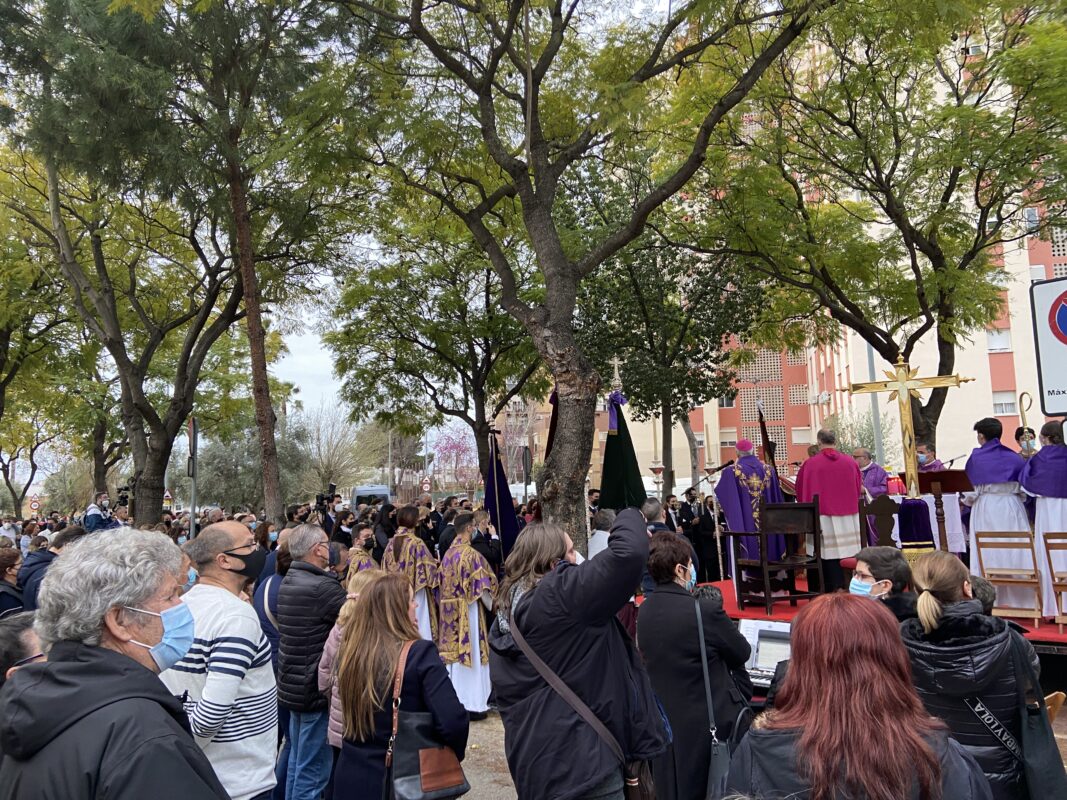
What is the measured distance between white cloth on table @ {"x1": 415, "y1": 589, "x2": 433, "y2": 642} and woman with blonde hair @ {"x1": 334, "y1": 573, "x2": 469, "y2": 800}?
15.2 feet

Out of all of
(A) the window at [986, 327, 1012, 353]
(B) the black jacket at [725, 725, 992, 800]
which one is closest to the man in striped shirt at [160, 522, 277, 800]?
(B) the black jacket at [725, 725, 992, 800]

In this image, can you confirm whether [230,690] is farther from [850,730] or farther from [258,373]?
[258,373]

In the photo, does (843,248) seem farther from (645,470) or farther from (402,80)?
(645,470)

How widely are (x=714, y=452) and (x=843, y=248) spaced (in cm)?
4435

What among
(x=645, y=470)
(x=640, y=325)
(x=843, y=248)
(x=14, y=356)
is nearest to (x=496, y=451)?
(x=843, y=248)

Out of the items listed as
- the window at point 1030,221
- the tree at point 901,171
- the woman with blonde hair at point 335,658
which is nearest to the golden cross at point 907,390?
the tree at point 901,171

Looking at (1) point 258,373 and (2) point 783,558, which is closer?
(2) point 783,558

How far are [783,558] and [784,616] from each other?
2.86ft

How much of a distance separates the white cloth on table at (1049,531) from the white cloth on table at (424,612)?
20.6ft

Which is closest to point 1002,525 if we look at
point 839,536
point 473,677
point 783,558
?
point 839,536

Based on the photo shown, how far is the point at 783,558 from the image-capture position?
9.76 meters

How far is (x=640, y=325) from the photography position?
835 inches

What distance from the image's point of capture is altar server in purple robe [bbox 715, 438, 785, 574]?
10305 millimetres

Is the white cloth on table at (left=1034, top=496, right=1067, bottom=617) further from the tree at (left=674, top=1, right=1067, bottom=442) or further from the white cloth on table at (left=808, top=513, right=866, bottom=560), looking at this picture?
the tree at (left=674, top=1, right=1067, bottom=442)
